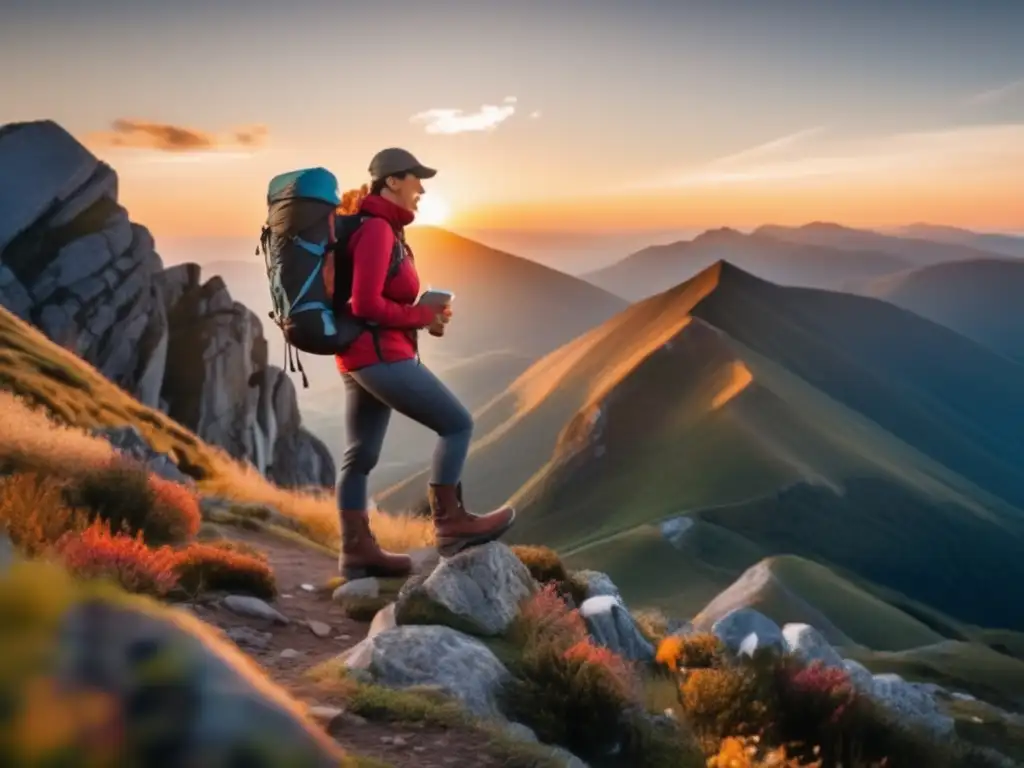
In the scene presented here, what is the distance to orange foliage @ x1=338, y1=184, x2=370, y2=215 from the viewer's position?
9539 mm

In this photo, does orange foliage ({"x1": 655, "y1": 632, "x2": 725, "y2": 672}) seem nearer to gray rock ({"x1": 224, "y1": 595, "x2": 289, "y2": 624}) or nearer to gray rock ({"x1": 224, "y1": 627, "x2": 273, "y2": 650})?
gray rock ({"x1": 224, "y1": 595, "x2": 289, "y2": 624})

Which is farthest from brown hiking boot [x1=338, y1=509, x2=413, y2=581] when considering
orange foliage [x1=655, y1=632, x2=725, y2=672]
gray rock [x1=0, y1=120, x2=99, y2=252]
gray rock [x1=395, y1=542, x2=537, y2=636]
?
gray rock [x1=0, y1=120, x2=99, y2=252]

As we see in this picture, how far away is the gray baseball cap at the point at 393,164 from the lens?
909 cm

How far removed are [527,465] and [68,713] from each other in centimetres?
18610

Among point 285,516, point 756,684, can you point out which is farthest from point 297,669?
point 285,516

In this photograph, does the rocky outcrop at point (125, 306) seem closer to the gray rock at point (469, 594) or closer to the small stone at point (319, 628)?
the small stone at point (319, 628)

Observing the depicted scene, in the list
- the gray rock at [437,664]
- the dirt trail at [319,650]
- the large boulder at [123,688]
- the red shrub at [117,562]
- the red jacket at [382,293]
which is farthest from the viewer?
the red jacket at [382,293]

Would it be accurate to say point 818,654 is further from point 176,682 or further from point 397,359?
point 176,682

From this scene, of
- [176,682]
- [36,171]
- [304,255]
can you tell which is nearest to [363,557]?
[304,255]

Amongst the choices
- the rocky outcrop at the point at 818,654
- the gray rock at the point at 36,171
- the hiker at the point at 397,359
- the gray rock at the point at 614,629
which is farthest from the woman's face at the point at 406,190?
the gray rock at the point at 36,171

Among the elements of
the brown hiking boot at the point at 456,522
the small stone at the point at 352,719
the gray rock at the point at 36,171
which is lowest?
the small stone at the point at 352,719

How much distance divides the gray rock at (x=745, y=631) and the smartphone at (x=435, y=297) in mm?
7267

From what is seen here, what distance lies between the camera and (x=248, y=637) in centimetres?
882

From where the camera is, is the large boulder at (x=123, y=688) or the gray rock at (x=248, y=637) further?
the gray rock at (x=248, y=637)
